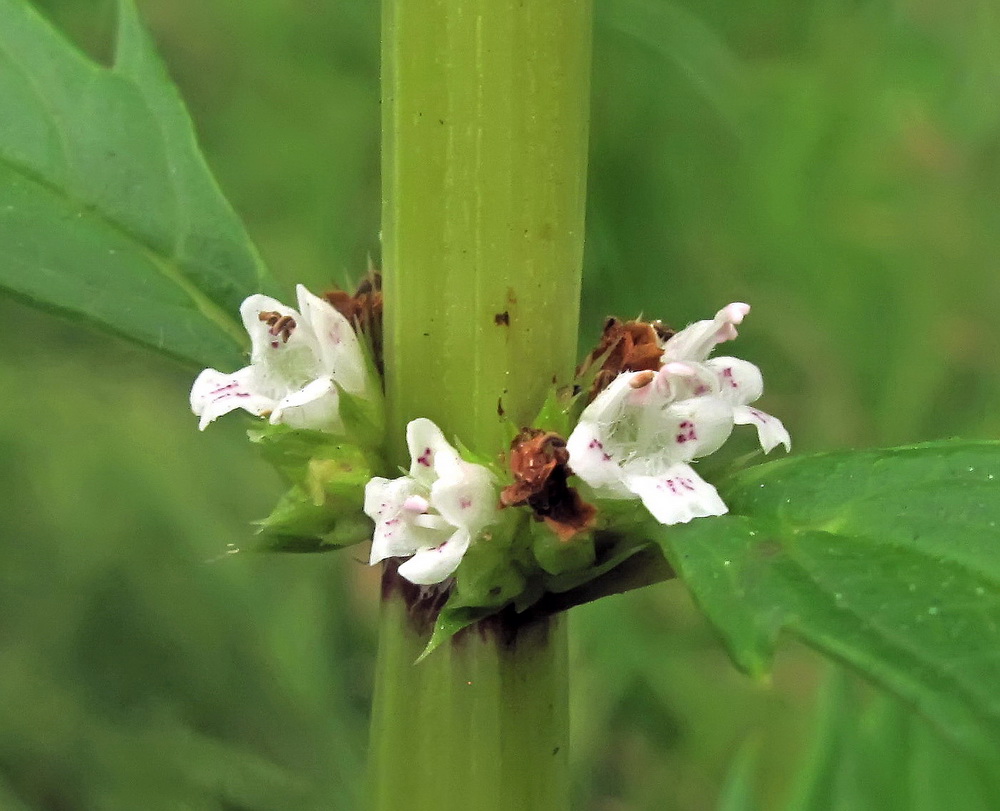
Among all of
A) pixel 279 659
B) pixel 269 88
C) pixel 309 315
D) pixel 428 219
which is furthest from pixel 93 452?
pixel 428 219

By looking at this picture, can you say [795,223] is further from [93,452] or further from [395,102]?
[395,102]

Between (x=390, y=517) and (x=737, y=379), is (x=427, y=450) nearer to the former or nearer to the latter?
(x=390, y=517)

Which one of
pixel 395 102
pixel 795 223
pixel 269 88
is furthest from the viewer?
pixel 269 88

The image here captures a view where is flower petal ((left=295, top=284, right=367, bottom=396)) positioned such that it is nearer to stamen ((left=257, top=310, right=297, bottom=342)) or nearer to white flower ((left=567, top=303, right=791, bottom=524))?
stamen ((left=257, top=310, right=297, bottom=342))

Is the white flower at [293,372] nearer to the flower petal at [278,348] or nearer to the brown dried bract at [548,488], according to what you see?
the flower petal at [278,348]

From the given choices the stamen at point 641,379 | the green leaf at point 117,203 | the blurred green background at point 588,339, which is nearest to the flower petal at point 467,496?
the stamen at point 641,379

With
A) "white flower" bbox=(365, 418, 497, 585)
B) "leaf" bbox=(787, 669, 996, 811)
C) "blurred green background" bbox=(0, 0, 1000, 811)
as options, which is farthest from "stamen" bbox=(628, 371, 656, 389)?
"blurred green background" bbox=(0, 0, 1000, 811)
